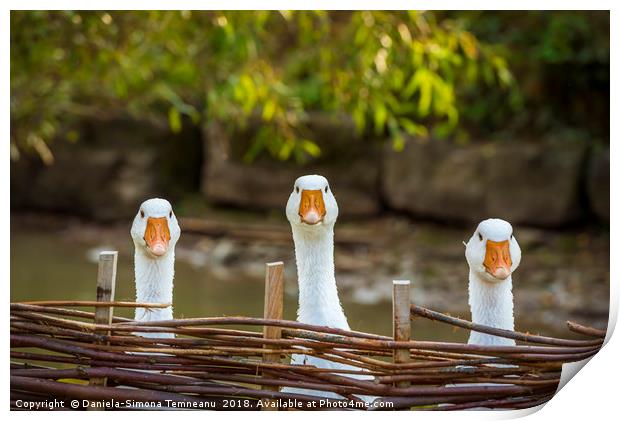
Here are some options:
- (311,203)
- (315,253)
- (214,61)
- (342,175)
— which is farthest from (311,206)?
(342,175)

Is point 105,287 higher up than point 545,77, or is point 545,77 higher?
point 545,77

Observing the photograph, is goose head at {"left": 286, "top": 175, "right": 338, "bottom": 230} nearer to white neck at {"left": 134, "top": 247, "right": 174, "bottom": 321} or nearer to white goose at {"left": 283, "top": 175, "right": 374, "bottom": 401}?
white goose at {"left": 283, "top": 175, "right": 374, "bottom": 401}

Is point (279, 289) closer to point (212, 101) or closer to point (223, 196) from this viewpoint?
point (212, 101)

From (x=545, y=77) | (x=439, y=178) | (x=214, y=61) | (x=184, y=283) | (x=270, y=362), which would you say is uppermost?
(x=545, y=77)

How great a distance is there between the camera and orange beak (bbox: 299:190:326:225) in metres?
1.07

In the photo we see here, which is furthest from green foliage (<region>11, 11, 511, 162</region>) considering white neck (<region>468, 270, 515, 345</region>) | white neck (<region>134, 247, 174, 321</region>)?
white neck (<region>468, 270, 515, 345</region>)

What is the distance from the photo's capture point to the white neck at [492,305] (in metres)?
1.12

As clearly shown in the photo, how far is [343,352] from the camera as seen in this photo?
3.42 feet

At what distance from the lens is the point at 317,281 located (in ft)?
3.84

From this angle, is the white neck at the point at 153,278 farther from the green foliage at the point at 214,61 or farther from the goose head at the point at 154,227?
the green foliage at the point at 214,61

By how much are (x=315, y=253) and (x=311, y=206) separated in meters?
0.10

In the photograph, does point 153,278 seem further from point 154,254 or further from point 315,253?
point 315,253

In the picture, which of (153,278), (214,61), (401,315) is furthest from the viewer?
(214,61)
